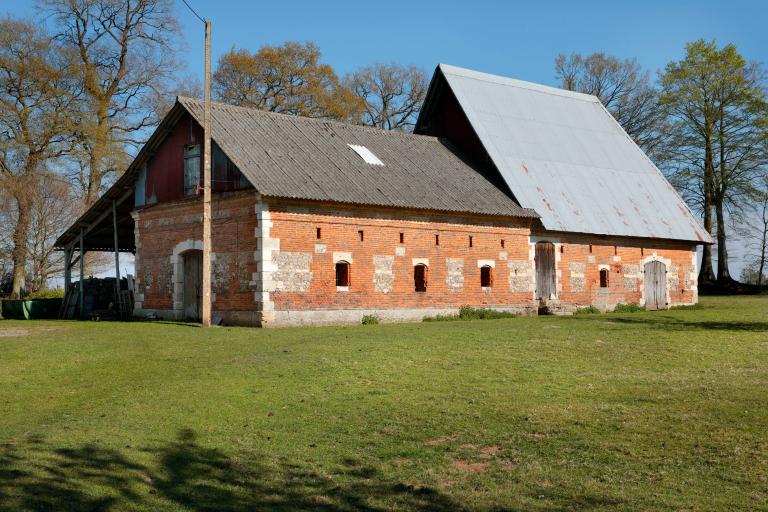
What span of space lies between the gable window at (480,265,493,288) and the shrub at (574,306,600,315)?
12.7 feet

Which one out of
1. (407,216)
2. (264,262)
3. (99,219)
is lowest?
(264,262)

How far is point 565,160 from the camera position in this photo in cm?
3588

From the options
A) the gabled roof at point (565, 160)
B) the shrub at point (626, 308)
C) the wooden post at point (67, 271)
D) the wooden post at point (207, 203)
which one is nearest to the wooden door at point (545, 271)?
the gabled roof at point (565, 160)

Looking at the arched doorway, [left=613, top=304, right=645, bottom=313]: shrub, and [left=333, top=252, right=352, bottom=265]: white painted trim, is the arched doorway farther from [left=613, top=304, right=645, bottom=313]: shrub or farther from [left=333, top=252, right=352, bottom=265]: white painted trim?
[left=613, top=304, right=645, bottom=313]: shrub

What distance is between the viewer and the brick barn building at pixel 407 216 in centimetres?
2528

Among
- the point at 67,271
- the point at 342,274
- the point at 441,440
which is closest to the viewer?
the point at 441,440

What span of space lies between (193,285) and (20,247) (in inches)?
599

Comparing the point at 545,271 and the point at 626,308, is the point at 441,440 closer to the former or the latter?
the point at 545,271

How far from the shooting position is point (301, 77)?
5184 cm

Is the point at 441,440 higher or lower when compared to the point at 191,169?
lower

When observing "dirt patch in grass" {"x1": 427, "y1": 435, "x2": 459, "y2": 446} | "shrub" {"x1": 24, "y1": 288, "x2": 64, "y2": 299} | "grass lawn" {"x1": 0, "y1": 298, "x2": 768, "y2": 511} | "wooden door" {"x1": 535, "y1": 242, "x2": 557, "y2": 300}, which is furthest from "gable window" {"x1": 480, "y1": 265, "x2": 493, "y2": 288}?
"dirt patch in grass" {"x1": 427, "y1": 435, "x2": 459, "y2": 446}

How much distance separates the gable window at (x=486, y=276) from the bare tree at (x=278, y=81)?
24192mm

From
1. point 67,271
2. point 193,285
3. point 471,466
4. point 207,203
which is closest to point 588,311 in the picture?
point 193,285

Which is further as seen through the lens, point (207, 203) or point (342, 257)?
point (342, 257)
